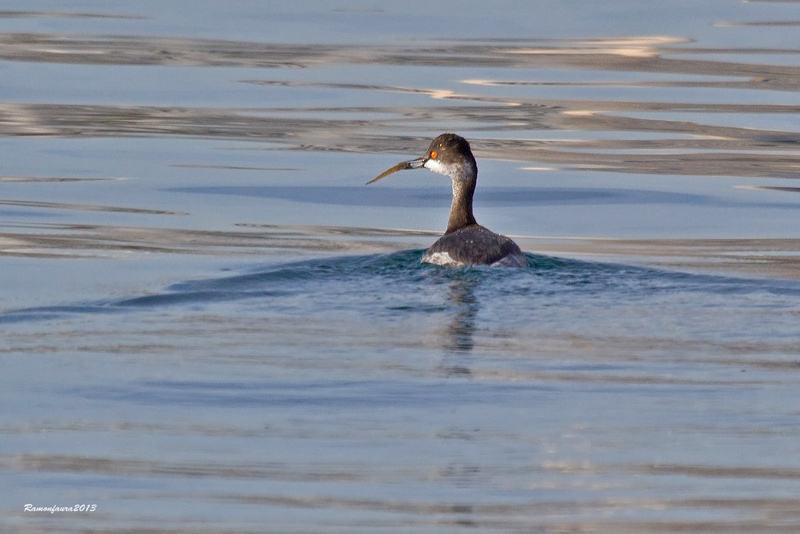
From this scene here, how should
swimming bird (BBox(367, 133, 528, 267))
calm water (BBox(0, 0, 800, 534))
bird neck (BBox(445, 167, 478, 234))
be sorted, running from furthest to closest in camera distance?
bird neck (BBox(445, 167, 478, 234)) < swimming bird (BBox(367, 133, 528, 267)) < calm water (BBox(0, 0, 800, 534))

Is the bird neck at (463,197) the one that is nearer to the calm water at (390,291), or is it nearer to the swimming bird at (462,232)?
the swimming bird at (462,232)

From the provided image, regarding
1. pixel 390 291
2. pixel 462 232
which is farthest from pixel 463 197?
pixel 390 291

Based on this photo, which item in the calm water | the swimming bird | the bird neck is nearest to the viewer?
the calm water

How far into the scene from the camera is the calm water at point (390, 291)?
6.11 m

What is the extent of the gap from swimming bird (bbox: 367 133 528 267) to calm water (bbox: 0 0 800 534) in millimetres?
183

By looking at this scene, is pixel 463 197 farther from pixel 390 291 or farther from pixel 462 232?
pixel 390 291

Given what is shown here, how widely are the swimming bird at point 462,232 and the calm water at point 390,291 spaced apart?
183mm

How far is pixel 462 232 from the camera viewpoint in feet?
36.8

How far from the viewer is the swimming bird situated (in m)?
10.7

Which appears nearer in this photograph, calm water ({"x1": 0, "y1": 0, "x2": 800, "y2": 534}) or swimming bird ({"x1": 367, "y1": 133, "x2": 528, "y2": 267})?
calm water ({"x1": 0, "y1": 0, "x2": 800, "y2": 534})

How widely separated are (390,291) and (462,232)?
1.30 m

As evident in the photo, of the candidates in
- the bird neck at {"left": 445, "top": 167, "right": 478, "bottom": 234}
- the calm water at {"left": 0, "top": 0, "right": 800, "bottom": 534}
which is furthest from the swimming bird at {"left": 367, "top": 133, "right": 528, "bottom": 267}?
the calm water at {"left": 0, "top": 0, "right": 800, "bottom": 534}

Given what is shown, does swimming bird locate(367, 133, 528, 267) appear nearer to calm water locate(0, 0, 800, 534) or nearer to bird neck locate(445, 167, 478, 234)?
bird neck locate(445, 167, 478, 234)

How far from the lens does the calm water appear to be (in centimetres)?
611
